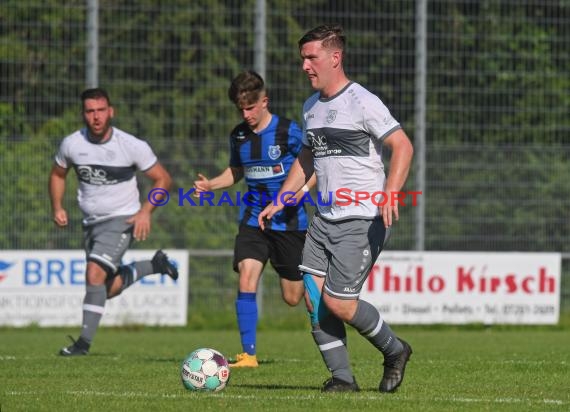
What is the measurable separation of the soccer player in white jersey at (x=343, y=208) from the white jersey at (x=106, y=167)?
169 inches

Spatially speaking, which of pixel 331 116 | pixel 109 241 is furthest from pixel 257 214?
pixel 331 116

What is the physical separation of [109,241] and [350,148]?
4.64m

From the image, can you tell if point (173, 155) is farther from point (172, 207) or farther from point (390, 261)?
point (390, 261)

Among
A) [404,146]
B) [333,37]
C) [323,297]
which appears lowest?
[323,297]

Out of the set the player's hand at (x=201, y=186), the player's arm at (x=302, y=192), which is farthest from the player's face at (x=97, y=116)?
the player's arm at (x=302, y=192)

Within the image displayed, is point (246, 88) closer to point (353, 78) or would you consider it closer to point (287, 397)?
point (287, 397)

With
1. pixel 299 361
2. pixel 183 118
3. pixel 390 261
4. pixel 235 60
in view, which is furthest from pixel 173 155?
pixel 299 361

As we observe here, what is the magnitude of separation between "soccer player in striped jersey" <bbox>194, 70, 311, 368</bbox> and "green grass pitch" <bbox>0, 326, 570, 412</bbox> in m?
0.59

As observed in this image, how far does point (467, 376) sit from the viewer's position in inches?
361

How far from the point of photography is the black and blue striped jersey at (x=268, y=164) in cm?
1063

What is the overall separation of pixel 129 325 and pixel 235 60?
4.09 metres

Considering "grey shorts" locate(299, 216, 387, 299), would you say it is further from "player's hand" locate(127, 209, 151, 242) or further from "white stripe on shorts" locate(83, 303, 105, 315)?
"white stripe on shorts" locate(83, 303, 105, 315)

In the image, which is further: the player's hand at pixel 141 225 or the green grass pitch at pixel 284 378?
the player's hand at pixel 141 225

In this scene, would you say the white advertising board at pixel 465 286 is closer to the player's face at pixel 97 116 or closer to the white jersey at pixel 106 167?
the white jersey at pixel 106 167
